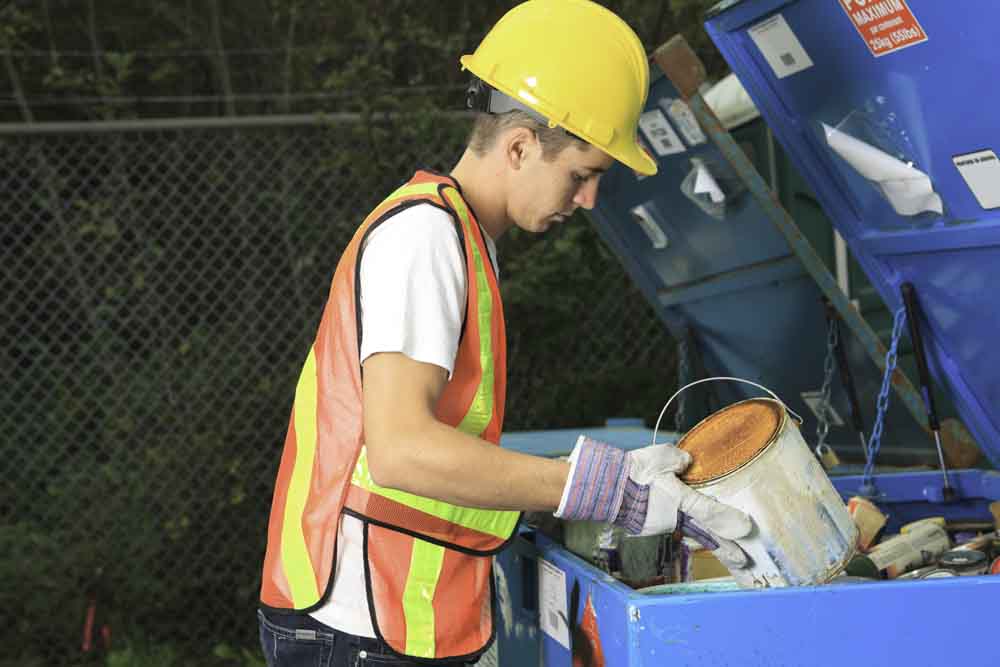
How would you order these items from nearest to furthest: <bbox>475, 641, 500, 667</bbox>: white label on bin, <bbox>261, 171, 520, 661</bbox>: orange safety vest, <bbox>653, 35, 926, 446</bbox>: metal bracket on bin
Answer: <bbox>261, 171, 520, 661</bbox>: orange safety vest → <bbox>475, 641, 500, 667</bbox>: white label on bin → <bbox>653, 35, 926, 446</bbox>: metal bracket on bin

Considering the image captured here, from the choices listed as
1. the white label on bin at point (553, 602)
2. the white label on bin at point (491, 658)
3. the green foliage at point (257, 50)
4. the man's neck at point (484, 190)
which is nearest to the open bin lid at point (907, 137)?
the man's neck at point (484, 190)

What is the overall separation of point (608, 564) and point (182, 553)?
3287mm

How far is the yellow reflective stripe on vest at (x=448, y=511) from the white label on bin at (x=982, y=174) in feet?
3.54

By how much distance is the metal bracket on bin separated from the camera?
Result: 9.30 feet

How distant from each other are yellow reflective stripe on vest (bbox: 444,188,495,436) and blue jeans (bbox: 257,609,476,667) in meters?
0.34

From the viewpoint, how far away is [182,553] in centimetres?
498

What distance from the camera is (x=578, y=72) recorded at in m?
1.83

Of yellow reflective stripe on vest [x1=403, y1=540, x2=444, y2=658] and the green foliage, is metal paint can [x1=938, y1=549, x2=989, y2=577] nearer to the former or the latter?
yellow reflective stripe on vest [x1=403, y1=540, x2=444, y2=658]

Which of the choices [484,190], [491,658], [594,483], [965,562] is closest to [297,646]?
[594,483]

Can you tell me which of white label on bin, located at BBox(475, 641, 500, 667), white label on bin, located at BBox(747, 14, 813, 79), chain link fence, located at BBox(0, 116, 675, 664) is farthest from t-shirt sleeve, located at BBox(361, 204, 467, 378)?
chain link fence, located at BBox(0, 116, 675, 664)

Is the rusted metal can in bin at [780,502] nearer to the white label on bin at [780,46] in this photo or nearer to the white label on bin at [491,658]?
the white label on bin at [491,658]

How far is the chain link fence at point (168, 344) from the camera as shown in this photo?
16.0ft

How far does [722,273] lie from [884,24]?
1.34m

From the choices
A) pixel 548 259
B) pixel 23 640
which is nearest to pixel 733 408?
pixel 548 259
